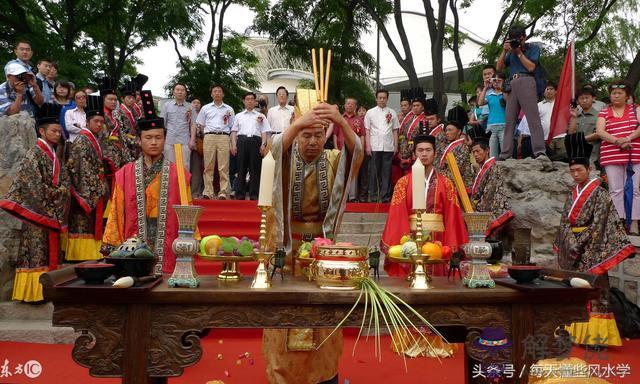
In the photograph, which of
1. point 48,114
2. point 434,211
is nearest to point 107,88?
point 48,114

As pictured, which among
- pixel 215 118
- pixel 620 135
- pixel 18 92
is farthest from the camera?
pixel 215 118

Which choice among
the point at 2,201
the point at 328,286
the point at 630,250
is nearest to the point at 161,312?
the point at 328,286

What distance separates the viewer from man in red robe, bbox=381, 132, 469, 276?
204 inches

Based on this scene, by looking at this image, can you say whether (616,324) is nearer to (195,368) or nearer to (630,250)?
(630,250)

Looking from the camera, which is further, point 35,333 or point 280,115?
point 280,115

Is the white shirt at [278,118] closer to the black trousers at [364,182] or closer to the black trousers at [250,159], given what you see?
the black trousers at [250,159]

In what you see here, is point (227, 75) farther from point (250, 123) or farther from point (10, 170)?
point (10, 170)

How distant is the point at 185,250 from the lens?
2494 mm

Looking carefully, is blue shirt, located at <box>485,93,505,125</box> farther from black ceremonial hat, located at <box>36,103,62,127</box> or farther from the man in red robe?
A: black ceremonial hat, located at <box>36,103,62,127</box>

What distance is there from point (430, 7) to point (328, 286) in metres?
13.4

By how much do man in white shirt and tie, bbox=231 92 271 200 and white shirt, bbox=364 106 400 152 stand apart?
1991 millimetres

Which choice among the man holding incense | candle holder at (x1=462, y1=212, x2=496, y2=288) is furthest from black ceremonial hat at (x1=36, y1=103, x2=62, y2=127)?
candle holder at (x1=462, y1=212, x2=496, y2=288)

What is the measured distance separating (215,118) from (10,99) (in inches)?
128

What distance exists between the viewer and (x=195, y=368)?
507 centimetres
